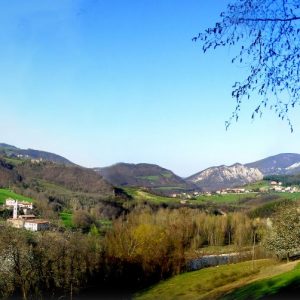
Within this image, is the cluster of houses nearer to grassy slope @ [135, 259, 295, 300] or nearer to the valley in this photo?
the valley

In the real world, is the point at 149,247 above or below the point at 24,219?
below

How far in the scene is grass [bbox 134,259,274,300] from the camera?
169 ft

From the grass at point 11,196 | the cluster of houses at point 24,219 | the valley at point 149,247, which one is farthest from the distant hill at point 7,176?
the cluster of houses at point 24,219

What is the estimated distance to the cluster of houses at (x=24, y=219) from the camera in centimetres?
9240

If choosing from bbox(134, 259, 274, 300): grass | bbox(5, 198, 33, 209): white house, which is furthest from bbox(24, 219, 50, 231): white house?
bbox(134, 259, 274, 300): grass

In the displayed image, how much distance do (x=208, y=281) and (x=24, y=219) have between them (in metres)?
61.5

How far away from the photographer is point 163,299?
162ft

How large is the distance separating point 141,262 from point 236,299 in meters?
37.4

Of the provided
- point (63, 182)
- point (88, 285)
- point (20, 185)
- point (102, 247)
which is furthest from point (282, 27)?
point (63, 182)

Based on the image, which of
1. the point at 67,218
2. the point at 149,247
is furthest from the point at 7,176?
the point at 149,247

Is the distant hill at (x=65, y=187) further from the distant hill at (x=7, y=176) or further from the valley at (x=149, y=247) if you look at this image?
the valley at (x=149, y=247)

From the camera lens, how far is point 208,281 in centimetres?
5597

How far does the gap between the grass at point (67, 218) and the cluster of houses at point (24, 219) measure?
7.15 metres

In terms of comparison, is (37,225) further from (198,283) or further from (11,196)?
(198,283)
